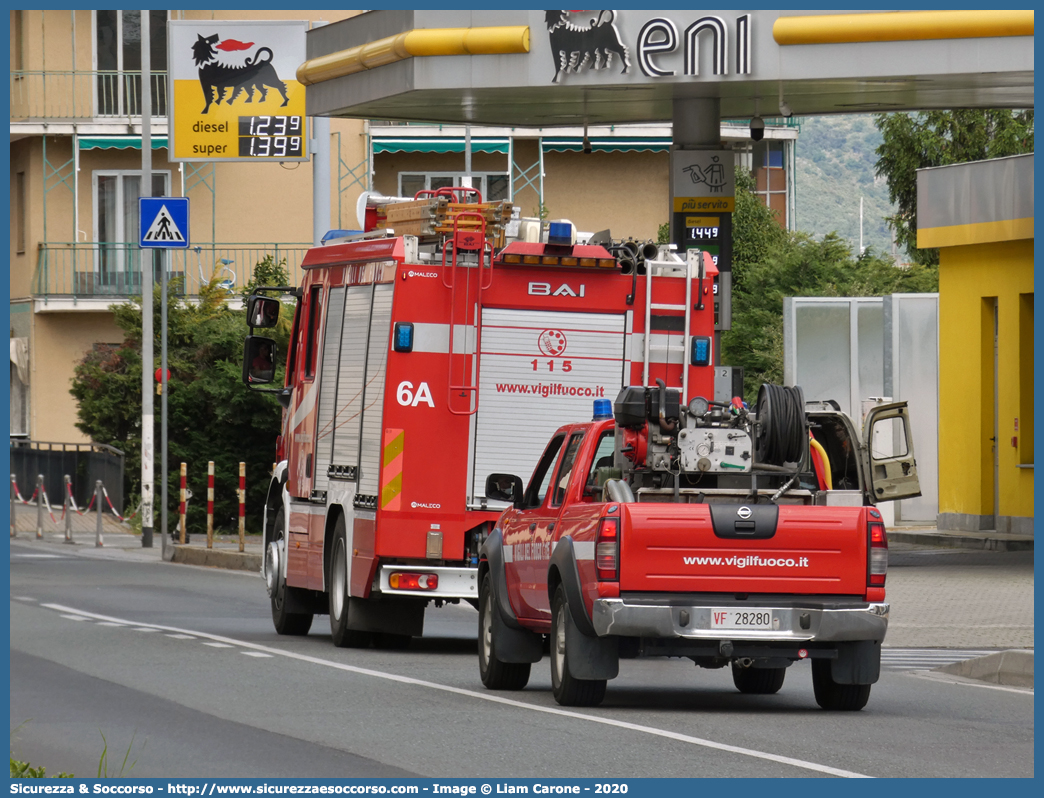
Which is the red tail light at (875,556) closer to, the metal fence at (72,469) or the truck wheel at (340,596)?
the truck wheel at (340,596)

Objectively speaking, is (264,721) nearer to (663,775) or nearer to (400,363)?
(663,775)

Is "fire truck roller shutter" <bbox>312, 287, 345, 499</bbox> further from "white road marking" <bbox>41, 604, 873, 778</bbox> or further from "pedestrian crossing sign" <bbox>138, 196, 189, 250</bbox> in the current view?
"pedestrian crossing sign" <bbox>138, 196, 189, 250</bbox>

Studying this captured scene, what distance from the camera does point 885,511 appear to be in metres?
29.5

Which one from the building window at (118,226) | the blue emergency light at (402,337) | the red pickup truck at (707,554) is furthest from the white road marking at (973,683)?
the building window at (118,226)

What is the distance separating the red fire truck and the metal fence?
19.9 m

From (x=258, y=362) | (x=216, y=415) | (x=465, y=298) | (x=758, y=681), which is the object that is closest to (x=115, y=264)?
(x=216, y=415)

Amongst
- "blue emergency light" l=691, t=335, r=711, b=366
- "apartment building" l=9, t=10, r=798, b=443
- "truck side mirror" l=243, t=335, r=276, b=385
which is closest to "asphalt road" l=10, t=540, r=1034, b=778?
"truck side mirror" l=243, t=335, r=276, b=385

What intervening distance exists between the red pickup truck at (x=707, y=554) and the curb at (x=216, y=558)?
14.5 meters

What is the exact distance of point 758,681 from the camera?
13.2 metres

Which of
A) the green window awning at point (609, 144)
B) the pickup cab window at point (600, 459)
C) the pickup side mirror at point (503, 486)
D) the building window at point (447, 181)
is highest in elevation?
the green window awning at point (609, 144)

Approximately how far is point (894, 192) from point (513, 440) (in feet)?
138

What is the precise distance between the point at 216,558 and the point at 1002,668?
14701 mm

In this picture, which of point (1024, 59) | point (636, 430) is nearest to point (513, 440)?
point (636, 430)

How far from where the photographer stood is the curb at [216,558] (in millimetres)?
26266
